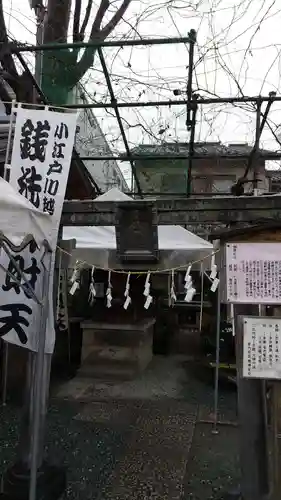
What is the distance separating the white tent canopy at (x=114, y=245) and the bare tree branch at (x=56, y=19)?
2.67 meters

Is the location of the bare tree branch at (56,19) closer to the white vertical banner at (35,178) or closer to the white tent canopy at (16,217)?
the white vertical banner at (35,178)

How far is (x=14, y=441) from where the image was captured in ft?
21.4

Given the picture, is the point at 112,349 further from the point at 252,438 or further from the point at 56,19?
the point at 56,19

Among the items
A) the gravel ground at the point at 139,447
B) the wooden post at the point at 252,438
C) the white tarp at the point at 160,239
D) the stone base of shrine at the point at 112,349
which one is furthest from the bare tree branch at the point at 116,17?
the gravel ground at the point at 139,447

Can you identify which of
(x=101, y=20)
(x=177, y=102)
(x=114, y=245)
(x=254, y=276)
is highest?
(x=101, y=20)

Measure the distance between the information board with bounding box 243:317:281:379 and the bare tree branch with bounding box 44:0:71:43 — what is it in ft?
18.0

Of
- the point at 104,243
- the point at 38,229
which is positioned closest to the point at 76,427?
the point at 104,243

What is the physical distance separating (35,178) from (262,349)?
2.85m

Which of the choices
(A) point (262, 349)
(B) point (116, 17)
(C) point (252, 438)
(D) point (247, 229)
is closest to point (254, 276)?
(D) point (247, 229)

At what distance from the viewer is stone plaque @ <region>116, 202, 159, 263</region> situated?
4.74 m

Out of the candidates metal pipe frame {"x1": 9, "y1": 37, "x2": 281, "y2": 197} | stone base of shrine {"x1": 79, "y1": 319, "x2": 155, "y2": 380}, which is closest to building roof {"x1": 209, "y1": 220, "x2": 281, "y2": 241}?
metal pipe frame {"x1": 9, "y1": 37, "x2": 281, "y2": 197}

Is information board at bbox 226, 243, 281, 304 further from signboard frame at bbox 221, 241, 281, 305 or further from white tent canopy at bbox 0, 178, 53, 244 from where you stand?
white tent canopy at bbox 0, 178, 53, 244

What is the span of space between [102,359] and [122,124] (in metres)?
5.79

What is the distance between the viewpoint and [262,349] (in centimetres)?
409
